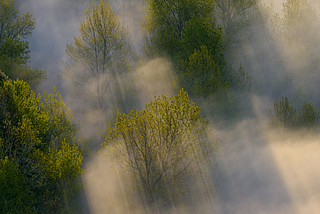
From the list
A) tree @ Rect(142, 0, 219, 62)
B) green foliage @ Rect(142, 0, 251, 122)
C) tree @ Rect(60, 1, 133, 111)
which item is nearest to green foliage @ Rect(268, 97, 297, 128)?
green foliage @ Rect(142, 0, 251, 122)

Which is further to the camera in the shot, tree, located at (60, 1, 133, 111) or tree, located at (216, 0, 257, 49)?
tree, located at (216, 0, 257, 49)

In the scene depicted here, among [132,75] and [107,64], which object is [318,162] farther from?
[107,64]

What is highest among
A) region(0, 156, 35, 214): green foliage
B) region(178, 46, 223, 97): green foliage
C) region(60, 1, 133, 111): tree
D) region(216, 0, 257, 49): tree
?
region(216, 0, 257, 49): tree

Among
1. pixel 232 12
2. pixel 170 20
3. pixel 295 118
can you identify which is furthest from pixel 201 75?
pixel 232 12

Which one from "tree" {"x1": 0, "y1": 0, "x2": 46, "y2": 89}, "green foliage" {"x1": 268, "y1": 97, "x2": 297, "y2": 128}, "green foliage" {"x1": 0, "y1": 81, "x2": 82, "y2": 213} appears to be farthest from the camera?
"tree" {"x1": 0, "y1": 0, "x2": 46, "y2": 89}

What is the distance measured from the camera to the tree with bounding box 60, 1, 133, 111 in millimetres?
28984

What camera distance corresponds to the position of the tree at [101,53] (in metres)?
29.0

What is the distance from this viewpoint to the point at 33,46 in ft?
171

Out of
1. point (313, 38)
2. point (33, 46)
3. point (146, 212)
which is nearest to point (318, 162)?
point (146, 212)

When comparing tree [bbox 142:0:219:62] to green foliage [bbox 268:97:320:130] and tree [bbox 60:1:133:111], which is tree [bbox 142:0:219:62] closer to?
tree [bbox 60:1:133:111]

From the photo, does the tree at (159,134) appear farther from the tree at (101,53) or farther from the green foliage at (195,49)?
the tree at (101,53)

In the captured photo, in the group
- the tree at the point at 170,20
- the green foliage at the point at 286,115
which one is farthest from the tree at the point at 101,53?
the green foliage at the point at 286,115

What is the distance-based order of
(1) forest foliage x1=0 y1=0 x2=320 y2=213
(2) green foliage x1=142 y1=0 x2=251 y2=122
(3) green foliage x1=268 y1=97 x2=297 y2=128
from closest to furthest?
(1) forest foliage x1=0 y1=0 x2=320 y2=213 < (3) green foliage x1=268 y1=97 x2=297 y2=128 < (2) green foliage x1=142 y1=0 x2=251 y2=122

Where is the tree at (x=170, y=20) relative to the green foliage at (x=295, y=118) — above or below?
above
